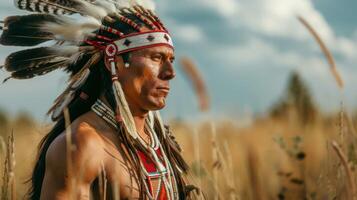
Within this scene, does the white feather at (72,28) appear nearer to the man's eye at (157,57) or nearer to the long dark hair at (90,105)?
the long dark hair at (90,105)

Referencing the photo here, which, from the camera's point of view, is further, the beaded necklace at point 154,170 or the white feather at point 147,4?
the white feather at point 147,4

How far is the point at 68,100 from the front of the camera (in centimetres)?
407

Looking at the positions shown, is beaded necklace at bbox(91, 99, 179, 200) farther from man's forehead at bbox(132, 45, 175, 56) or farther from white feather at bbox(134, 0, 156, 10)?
white feather at bbox(134, 0, 156, 10)

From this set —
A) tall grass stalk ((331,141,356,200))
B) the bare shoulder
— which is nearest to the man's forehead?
the bare shoulder

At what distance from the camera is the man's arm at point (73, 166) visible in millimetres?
3510

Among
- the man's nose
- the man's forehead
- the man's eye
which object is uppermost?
the man's forehead

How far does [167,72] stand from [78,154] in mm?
626

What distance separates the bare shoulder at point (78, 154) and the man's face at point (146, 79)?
315 millimetres

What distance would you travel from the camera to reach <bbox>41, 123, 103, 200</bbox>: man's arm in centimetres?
351

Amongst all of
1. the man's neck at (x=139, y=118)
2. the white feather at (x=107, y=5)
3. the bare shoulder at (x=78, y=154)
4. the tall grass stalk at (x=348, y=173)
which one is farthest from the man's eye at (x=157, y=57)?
the tall grass stalk at (x=348, y=173)

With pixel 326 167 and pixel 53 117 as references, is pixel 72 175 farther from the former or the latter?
pixel 326 167

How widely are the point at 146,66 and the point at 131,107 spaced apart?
0.22 m

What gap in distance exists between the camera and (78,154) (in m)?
3.54

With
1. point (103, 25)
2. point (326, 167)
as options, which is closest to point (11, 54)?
point (103, 25)
